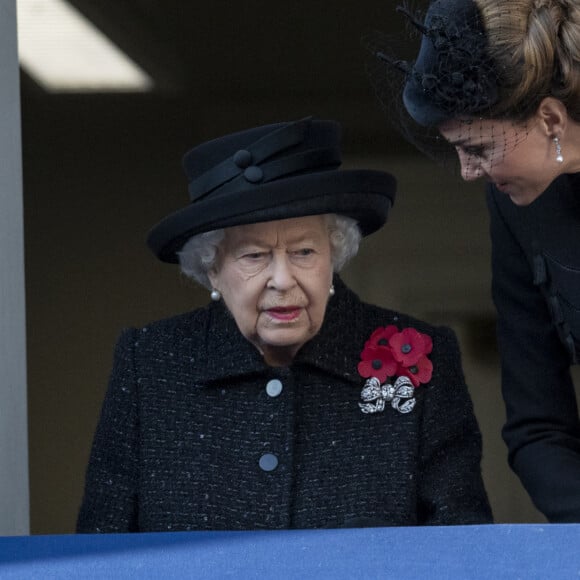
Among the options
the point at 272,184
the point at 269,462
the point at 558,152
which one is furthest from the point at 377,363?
the point at 558,152

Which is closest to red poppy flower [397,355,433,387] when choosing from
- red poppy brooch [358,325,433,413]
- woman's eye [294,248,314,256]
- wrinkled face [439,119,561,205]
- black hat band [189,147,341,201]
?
red poppy brooch [358,325,433,413]

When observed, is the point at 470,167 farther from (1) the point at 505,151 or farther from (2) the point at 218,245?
(2) the point at 218,245

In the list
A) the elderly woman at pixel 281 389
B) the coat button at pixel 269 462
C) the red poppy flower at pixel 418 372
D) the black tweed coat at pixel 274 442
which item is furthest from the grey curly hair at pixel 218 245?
the coat button at pixel 269 462

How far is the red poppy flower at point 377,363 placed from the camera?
2.75 metres

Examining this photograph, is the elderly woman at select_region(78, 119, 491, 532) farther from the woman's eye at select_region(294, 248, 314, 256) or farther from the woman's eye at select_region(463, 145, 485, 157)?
the woman's eye at select_region(463, 145, 485, 157)

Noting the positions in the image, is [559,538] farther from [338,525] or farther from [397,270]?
[397,270]

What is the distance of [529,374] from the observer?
8.25ft

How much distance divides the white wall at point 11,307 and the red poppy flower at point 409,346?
0.95 meters

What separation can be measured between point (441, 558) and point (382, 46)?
3.86 ft

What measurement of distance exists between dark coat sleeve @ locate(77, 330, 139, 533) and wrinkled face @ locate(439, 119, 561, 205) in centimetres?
88

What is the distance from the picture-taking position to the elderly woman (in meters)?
2.63

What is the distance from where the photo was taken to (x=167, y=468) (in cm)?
269

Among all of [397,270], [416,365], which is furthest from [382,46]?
[397,270]

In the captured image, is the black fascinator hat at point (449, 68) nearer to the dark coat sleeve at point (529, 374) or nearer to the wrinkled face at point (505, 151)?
the wrinkled face at point (505, 151)
